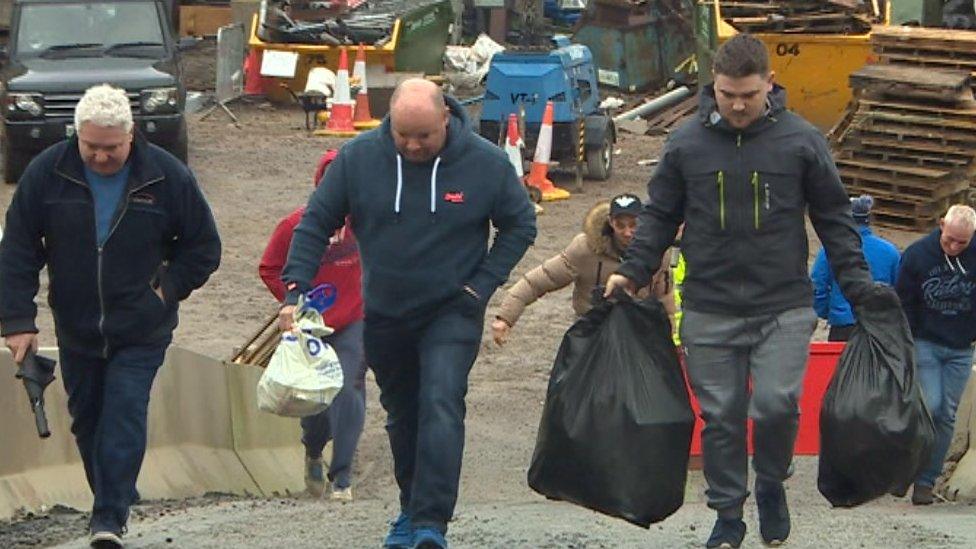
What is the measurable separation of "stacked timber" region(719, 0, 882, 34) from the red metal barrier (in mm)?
13058

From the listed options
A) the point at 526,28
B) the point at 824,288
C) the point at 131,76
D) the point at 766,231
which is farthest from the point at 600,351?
the point at 526,28

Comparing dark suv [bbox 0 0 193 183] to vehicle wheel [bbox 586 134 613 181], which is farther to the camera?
vehicle wheel [bbox 586 134 613 181]

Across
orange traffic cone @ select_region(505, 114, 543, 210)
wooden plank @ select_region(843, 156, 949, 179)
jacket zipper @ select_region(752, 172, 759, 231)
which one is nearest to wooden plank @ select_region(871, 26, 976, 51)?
wooden plank @ select_region(843, 156, 949, 179)

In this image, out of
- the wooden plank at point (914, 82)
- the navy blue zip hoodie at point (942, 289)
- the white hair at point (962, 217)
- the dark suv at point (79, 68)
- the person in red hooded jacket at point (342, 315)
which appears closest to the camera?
the person in red hooded jacket at point (342, 315)

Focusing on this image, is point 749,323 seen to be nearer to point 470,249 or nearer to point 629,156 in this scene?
point 470,249

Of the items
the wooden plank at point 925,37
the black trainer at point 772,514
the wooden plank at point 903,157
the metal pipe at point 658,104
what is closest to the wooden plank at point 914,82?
the wooden plank at point 925,37

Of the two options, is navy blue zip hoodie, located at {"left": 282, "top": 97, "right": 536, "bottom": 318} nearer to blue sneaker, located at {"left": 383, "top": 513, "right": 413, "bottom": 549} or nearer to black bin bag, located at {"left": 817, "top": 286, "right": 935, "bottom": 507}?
blue sneaker, located at {"left": 383, "top": 513, "right": 413, "bottom": 549}

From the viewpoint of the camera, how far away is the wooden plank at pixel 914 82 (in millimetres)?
19031

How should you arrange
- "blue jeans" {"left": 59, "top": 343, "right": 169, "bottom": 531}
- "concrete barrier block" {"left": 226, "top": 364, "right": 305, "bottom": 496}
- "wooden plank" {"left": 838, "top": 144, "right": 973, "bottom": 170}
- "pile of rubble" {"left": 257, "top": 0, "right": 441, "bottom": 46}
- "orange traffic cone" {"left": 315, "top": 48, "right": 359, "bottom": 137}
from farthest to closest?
1. "pile of rubble" {"left": 257, "top": 0, "right": 441, "bottom": 46}
2. "orange traffic cone" {"left": 315, "top": 48, "right": 359, "bottom": 137}
3. "wooden plank" {"left": 838, "top": 144, "right": 973, "bottom": 170}
4. "concrete barrier block" {"left": 226, "top": 364, "right": 305, "bottom": 496}
5. "blue jeans" {"left": 59, "top": 343, "right": 169, "bottom": 531}

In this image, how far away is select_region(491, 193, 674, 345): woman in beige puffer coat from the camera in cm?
918

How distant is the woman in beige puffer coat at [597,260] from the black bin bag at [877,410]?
2322mm

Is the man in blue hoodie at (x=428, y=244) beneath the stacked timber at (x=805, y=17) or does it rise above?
above

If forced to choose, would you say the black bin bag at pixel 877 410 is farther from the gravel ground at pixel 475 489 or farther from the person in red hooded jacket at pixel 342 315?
the person in red hooded jacket at pixel 342 315

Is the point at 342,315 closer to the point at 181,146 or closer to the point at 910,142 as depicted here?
the point at 910,142
